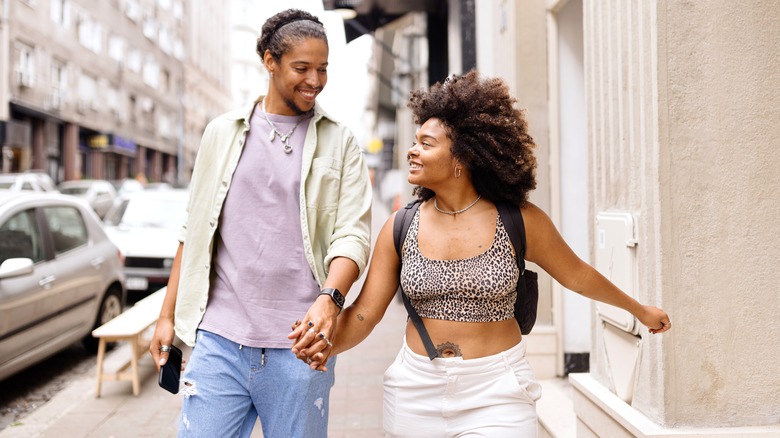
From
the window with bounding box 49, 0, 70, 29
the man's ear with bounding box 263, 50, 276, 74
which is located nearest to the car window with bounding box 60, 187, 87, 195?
the window with bounding box 49, 0, 70, 29

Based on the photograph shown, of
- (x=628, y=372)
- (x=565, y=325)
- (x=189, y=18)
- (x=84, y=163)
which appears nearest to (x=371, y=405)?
(x=565, y=325)

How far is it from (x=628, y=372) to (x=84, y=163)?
3540 cm

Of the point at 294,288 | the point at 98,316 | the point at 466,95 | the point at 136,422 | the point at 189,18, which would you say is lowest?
the point at 136,422

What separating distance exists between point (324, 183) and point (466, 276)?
600 mm

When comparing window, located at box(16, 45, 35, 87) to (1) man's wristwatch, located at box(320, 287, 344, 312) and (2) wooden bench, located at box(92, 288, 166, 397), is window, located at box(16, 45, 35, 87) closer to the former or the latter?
(2) wooden bench, located at box(92, 288, 166, 397)

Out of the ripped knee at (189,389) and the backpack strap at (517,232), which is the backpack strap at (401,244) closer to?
the backpack strap at (517,232)

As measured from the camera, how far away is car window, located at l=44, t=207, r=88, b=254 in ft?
22.3

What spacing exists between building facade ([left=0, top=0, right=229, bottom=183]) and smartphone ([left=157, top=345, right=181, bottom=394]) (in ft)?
82.5

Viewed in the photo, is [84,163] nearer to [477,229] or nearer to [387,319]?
[387,319]

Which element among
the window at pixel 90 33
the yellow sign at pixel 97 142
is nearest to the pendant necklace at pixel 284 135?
the window at pixel 90 33

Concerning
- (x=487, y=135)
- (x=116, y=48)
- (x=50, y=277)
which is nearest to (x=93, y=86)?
(x=116, y=48)

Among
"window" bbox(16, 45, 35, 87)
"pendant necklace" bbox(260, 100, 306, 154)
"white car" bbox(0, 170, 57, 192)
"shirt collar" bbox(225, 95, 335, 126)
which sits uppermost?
"window" bbox(16, 45, 35, 87)

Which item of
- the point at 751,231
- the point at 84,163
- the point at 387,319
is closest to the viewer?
the point at 751,231

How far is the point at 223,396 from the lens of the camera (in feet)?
8.03
